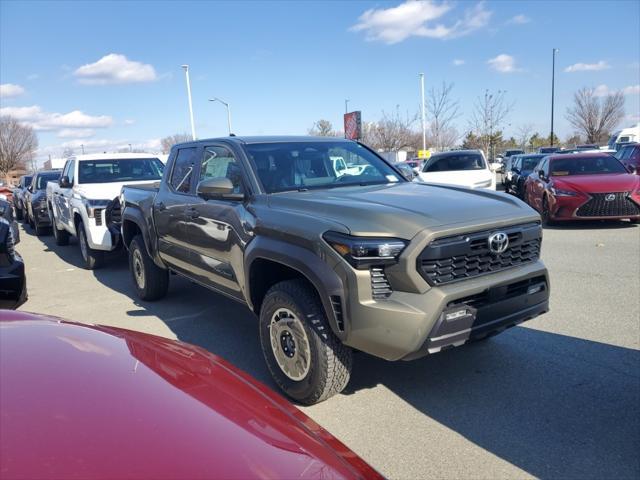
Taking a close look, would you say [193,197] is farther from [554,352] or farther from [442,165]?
[442,165]

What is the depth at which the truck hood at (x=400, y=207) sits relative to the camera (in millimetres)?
3146

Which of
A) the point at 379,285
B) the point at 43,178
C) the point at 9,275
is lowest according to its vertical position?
the point at 9,275

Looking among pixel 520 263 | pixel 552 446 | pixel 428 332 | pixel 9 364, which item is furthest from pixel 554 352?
pixel 9 364

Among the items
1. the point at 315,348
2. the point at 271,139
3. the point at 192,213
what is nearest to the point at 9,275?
the point at 192,213

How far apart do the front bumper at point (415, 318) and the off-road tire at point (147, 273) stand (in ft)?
12.9

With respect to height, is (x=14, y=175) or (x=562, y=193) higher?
(x=14, y=175)

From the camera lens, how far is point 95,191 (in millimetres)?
8742

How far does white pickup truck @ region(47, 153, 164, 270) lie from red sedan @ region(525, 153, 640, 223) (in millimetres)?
8185

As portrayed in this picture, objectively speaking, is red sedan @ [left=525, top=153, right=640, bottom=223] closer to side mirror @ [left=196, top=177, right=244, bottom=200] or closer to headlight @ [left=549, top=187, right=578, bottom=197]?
headlight @ [left=549, top=187, right=578, bottom=197]

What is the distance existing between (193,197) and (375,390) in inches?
97.8

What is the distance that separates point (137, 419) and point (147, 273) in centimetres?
517

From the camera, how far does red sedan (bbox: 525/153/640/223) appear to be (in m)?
10.4

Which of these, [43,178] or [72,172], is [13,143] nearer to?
[43,178]

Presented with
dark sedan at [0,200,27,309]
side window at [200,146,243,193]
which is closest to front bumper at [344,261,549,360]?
side window at [200,146,243,193]
